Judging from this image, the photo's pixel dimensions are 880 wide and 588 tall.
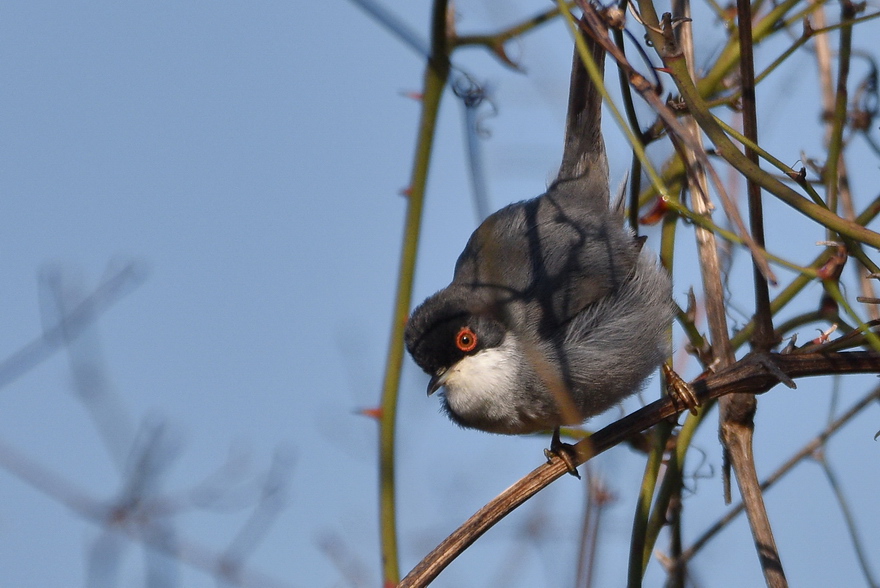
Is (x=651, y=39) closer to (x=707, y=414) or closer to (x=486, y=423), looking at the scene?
(x=707, y=414)

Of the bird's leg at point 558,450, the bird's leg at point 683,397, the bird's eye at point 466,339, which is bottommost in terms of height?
the bird's leg at point 683,397

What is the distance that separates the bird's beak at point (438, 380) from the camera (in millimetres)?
4051

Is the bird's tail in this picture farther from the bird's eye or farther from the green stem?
the green stem

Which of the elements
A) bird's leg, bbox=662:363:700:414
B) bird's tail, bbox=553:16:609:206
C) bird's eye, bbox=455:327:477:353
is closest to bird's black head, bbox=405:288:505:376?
bird's eye, bbox=455:327:477:353

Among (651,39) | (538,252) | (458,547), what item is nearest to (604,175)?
(538,252)

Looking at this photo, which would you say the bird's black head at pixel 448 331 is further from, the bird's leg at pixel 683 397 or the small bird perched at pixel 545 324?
the bird's leg at pixel 683 397

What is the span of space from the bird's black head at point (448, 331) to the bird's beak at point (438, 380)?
0.02 metres

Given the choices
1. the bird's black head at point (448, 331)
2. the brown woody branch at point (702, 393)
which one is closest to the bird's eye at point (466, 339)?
the bird's black head at point (448, 331)

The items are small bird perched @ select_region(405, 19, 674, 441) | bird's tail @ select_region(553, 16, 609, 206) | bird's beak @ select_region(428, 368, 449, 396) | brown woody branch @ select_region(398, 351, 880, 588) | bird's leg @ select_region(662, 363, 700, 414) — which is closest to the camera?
brown woody branch @ select_region(398, 351, 880, 588)

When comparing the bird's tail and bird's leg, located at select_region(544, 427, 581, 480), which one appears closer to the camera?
bird's leg, located at select_region(544, 427, 581, 480)

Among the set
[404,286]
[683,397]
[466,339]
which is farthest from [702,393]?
[466,339]

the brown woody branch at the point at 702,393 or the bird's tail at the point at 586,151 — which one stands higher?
the bird's tail at the point at 586,151

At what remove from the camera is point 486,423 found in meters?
4.04

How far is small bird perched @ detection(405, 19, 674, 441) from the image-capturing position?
3.93 meters
